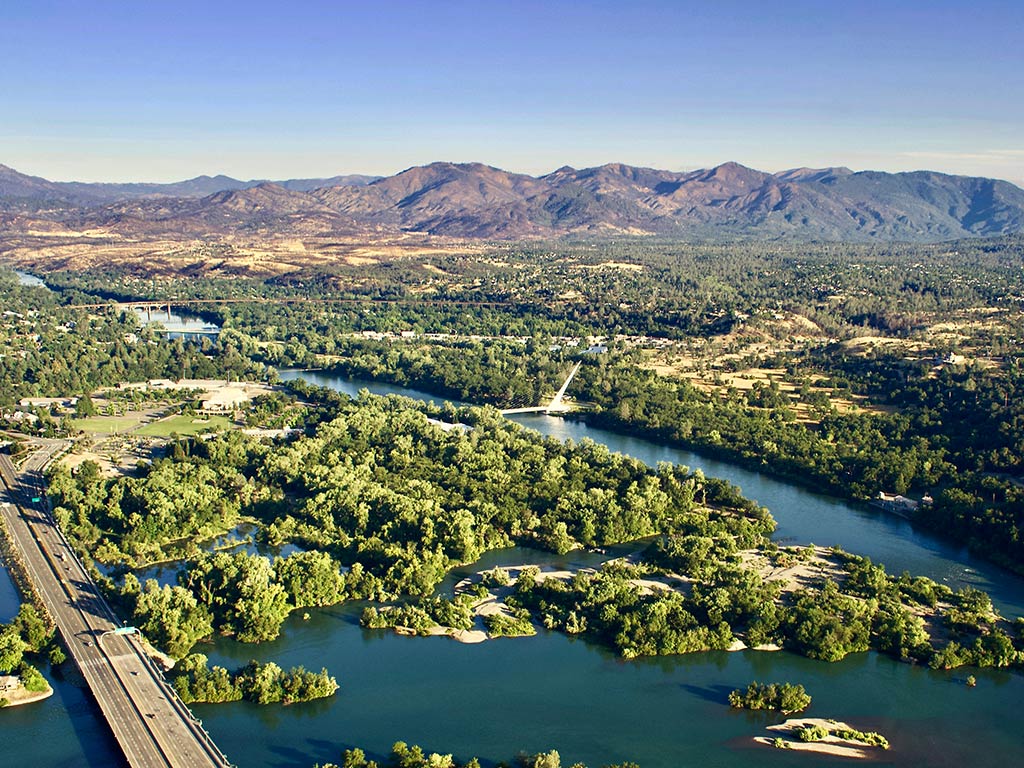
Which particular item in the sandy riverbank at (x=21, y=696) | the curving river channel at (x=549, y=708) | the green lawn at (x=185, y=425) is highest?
the green lawn at (x=185, y=425)

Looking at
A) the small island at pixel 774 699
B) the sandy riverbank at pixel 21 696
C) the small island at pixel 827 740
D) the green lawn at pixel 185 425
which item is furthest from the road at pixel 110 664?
the green lawn at pixel 185 425

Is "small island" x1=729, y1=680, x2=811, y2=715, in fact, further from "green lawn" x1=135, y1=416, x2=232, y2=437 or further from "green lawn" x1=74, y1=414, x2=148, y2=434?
"green lawn" x1=74, y1=414, x2=148, y2=434

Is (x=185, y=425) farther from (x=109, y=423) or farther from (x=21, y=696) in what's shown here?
(x=21, y=696)

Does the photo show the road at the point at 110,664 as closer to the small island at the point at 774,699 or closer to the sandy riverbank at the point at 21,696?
the sandy riverbank at the point at 21,696

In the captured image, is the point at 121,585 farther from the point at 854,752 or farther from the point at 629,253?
the point at 629,253

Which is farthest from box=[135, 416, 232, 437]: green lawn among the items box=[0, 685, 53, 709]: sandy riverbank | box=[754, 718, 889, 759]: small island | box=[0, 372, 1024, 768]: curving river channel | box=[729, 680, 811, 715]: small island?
box=[754, 718, 889, 759]: small island

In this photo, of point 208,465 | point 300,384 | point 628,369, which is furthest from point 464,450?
point 628,369

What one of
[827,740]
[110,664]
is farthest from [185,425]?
[827,740]
